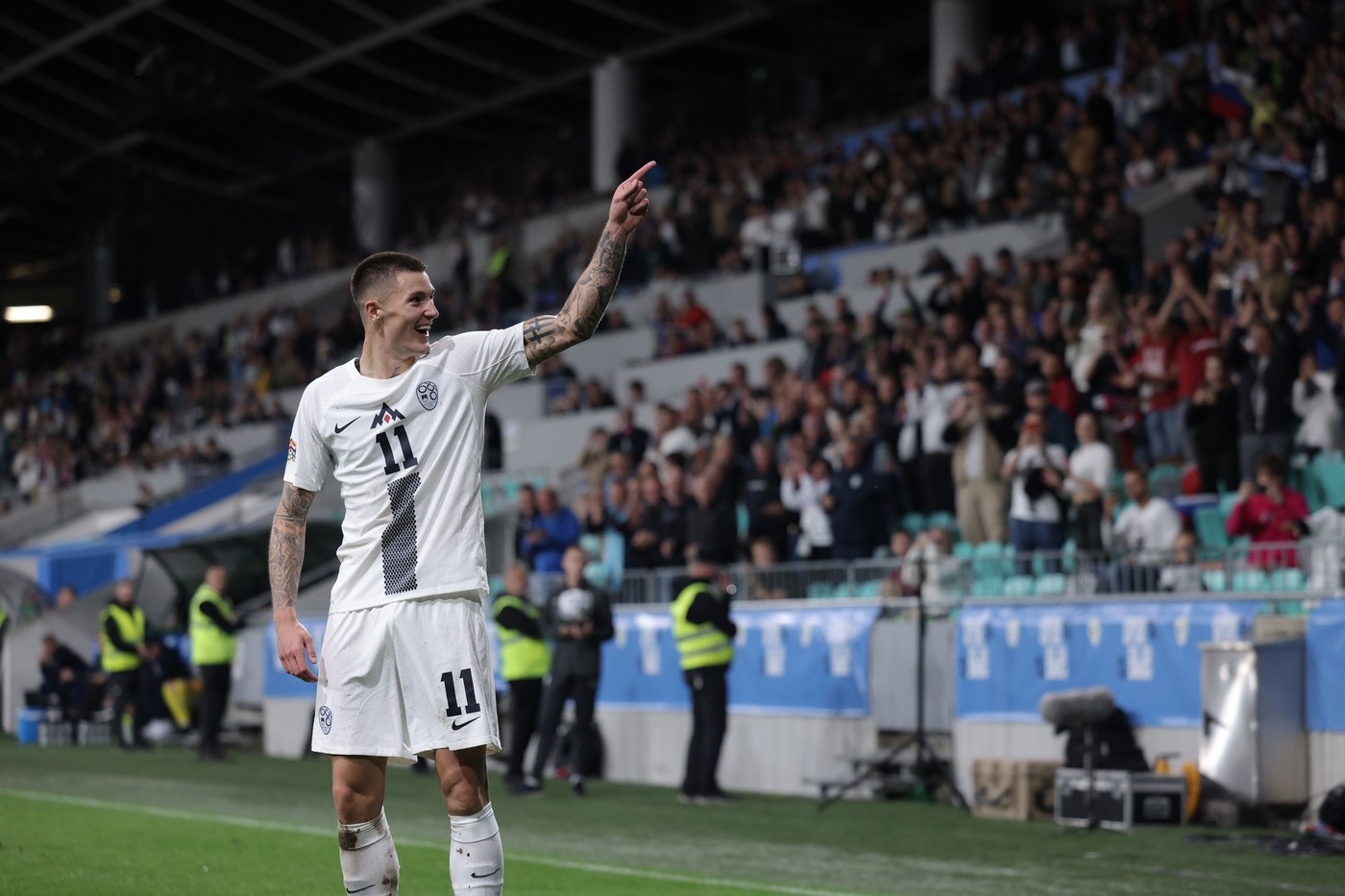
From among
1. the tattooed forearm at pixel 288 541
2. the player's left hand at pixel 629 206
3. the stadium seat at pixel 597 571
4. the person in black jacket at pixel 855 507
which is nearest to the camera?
the player's left hand at pixel 629 206

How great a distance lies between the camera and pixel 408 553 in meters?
5.58

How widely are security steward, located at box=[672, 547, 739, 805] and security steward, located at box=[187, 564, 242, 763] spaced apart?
697 cm

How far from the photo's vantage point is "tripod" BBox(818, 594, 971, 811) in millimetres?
13367

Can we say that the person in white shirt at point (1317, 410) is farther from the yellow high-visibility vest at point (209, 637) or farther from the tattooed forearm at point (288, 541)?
the yellow high-visibility vest at point (209, 637)

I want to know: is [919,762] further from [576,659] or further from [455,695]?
[455,695]

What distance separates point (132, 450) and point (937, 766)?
28484 mm

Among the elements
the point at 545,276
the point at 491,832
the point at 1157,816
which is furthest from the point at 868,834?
the point at 545,276

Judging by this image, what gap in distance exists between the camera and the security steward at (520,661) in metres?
15.1

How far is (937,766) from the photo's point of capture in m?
13.7

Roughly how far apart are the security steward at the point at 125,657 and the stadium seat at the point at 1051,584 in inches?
479

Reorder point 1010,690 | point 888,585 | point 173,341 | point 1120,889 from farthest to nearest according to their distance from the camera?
point 173,341 < point 888,585 < point 1010,690 < point 1120,889

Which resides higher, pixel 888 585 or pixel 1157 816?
pixel 888 585

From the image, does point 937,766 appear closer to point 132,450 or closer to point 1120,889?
point 1120,889

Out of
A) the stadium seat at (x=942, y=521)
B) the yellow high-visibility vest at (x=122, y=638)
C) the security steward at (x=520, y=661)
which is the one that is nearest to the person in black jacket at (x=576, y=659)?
the security steward at (x=520, y=661)
